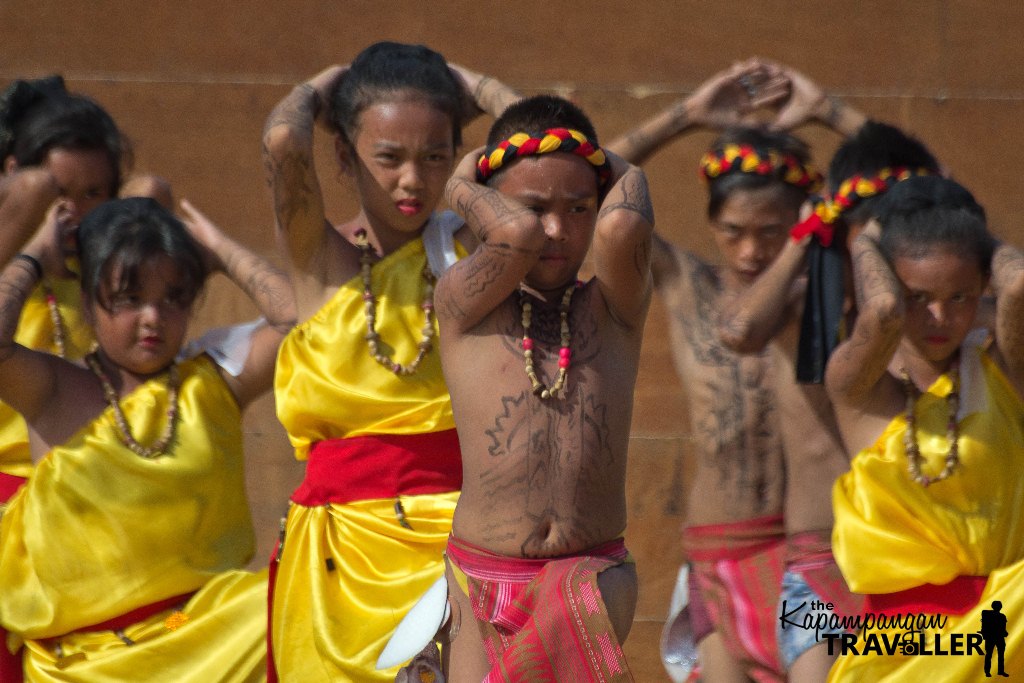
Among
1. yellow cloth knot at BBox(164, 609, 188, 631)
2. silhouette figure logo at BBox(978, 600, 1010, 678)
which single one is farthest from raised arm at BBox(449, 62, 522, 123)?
silhouette figure logo at BBox(978, 600, 1010, 678)

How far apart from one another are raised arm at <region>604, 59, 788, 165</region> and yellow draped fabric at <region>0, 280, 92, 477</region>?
5.88 ft

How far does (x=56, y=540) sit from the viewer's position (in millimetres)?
4328

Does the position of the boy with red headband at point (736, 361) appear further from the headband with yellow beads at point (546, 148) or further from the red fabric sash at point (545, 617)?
the headband with yellow beads at point (546, 148)

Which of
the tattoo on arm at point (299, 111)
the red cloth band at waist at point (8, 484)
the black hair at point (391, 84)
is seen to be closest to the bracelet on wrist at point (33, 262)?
the red cloth band at waist at point (8, 484)

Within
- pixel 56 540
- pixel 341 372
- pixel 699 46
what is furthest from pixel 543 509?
pixel 699 46

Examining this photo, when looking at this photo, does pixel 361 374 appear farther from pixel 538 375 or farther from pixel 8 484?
pixel 8 484

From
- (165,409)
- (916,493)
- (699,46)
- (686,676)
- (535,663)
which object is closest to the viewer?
(535,663)

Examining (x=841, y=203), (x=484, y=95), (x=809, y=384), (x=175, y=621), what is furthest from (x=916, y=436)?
(x=175, y=621)

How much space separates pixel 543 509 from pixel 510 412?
23 cm

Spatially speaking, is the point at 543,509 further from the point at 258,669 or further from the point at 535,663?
the point at 258,669

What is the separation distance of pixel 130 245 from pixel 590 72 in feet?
8.64

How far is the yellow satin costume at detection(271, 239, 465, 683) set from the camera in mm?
4145

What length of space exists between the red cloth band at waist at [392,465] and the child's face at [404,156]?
0.61 m

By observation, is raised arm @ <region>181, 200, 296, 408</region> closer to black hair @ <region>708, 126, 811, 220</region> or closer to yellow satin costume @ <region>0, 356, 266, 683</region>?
yellow satin costume @ <region>0, 356, 266, 683</region>
